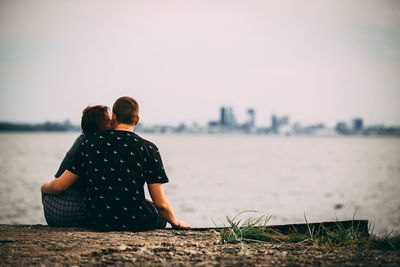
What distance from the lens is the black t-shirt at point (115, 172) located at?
3744mm

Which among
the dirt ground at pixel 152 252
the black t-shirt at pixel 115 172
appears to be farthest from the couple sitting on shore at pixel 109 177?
the dirt ground at pixel 152 252

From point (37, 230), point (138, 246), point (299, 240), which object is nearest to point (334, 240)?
point (299, 240)

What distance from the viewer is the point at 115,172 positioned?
375 centimetres

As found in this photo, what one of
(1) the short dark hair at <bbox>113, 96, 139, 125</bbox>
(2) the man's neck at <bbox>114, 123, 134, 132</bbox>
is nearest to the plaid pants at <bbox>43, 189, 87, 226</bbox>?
(2) the man's neck at <bbox>114, 123, 134, 132</bbox>

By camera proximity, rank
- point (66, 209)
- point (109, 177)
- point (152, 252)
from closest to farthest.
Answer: point (152, 252), point (109, 177), point (66, 209)

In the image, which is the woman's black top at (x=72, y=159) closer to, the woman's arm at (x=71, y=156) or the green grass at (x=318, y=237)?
the woman's arm at (x=71, y=156)

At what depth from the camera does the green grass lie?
359cm

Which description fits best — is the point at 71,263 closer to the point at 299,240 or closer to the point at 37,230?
the point at 37,230

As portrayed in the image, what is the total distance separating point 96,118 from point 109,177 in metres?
0.69

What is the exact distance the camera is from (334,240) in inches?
151

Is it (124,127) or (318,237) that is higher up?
(124,127)

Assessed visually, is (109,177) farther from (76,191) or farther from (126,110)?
(126,110)

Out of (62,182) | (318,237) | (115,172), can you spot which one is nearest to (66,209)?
(62,182)

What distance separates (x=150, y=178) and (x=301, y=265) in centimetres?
178
